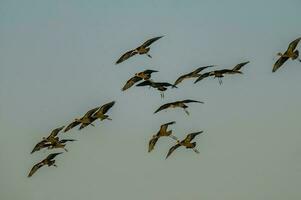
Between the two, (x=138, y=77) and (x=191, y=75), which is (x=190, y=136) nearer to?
(x=191, y=75)

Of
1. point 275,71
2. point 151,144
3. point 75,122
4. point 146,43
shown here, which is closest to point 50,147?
point 75,122

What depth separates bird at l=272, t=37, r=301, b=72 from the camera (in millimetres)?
36850

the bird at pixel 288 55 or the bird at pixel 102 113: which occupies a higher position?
the bird at pixel 288 55

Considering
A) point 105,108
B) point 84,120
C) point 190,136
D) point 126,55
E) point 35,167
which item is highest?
point 126,55

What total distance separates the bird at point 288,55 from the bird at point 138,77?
625 centimetres

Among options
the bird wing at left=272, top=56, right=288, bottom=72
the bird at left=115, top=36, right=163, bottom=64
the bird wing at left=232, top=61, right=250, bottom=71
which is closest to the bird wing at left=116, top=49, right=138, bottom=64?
the bird at left=115, top=36, right=163, bottom=64

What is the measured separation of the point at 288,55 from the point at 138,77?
24.9 ft

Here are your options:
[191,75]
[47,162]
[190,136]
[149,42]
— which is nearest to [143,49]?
[149,42]

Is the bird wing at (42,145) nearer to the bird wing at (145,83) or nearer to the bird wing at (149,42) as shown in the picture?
the bird wing at (145,83)

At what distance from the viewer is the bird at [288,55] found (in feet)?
121

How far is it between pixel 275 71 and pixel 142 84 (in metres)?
6.79

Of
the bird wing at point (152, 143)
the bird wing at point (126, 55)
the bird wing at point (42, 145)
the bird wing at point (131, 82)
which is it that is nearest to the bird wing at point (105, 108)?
the bird wing at point (131, 82)

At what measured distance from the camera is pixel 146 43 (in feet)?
123

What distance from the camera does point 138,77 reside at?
39031 mm
